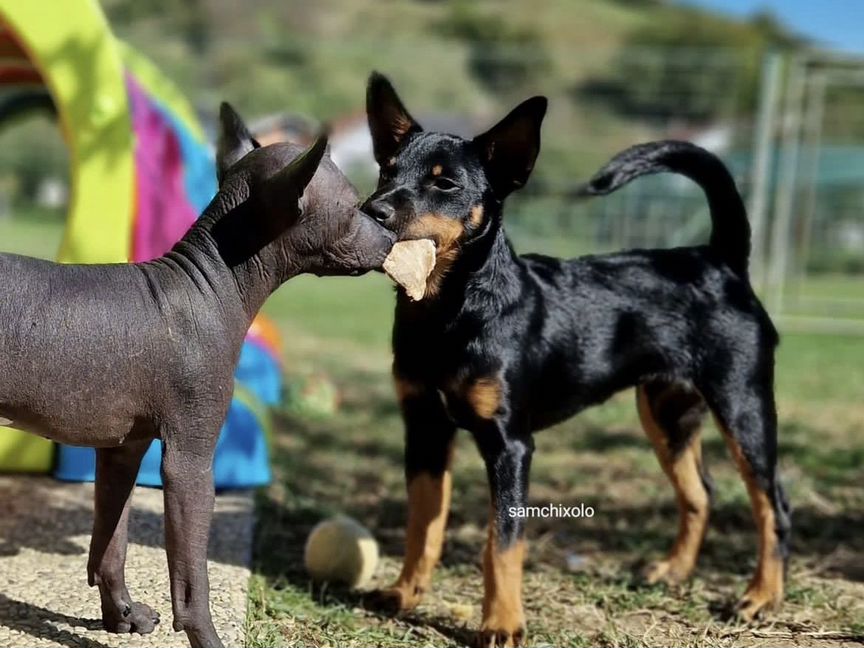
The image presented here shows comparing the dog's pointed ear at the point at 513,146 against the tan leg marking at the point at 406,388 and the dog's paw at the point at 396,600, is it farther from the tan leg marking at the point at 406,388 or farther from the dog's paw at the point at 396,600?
the dog's paw at the point at 396,600

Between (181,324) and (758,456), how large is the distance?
257cm

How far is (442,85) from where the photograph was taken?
28328mm

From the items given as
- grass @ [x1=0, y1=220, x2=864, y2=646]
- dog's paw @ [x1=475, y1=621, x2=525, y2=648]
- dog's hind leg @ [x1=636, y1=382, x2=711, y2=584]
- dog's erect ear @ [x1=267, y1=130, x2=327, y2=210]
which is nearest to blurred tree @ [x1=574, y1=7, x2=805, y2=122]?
grass @ [x1=0, y1=220, x2=864, y2=646]

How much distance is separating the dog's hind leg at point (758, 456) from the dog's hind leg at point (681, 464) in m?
0.40

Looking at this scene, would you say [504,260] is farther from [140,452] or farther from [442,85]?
[442,85]

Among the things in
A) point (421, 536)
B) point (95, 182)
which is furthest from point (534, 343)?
point (95, 182)

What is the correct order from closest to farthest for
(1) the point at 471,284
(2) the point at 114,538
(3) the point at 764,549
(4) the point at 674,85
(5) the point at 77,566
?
1. (2) the point at 114,538
2. (1) the point at 471,284
3. (5) the point at 77,566
4. (3) the point at 764,549
5. (4) the point at 674,85

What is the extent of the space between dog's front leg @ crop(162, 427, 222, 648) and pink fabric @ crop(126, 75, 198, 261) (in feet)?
8.79

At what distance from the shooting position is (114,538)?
3.45 meters

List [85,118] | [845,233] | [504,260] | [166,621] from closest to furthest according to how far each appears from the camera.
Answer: [166,621], [504,260], [85,118], [845,233]

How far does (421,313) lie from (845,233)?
919 inches

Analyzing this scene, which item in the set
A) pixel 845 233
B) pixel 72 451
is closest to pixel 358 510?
pixel 72 451

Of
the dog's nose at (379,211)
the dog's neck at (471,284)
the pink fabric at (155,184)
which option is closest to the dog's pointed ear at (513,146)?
the dog's neck at (471,284)

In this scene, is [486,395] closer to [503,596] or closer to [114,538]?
[503,596]
